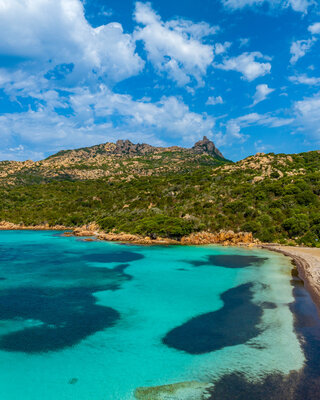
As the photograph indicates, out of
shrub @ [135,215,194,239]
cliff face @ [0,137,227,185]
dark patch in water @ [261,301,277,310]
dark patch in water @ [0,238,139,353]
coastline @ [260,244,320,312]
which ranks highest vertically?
cliff face @ [0,137,227,185]

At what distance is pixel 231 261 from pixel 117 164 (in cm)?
13048

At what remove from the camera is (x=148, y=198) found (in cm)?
6981

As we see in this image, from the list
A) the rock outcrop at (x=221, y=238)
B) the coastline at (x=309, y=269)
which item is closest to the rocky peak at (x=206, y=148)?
the rock outcrop at (x=221, y=238)

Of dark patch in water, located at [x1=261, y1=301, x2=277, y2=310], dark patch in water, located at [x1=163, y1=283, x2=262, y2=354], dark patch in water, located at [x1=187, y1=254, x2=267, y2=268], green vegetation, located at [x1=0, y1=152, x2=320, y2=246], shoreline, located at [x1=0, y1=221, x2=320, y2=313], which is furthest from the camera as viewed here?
green vegetation, located at [x1=0, y1=152, x2=320, y2=246]

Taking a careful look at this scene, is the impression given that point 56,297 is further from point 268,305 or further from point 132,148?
point 132,148

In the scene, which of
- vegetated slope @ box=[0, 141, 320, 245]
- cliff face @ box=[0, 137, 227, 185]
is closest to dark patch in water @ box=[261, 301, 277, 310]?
vegetated slope @ box=[0, 141, 320, 245]

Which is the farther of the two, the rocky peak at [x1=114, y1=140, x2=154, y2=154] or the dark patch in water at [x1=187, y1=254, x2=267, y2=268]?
the rocky peak at [x1=114, y1=140, x2=154, y2=154]

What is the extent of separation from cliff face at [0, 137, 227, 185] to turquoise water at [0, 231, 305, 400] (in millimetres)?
89929

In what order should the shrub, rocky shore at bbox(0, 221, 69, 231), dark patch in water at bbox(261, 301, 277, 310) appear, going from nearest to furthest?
dark patch in water at bbox(261, 301, 277, 310)
the shrub
rocky shore at bbox(0, 221, 69, 231)

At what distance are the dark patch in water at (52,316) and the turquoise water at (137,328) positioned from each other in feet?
0.19

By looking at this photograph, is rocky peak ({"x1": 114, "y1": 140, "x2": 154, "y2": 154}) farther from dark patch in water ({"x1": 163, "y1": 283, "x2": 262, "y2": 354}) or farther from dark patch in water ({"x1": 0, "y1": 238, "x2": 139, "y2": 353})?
dark patch in water ({"x1": 163, "y1": 283, "x2": 262, "y2": 354})

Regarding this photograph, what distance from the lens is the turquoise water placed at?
31.3 feet

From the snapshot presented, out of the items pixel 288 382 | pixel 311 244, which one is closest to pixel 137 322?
pixel 288 382

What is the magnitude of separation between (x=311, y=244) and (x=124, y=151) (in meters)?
167
